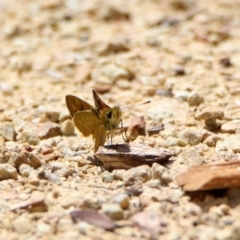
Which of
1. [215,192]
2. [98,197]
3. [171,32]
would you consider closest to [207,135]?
[215,192]

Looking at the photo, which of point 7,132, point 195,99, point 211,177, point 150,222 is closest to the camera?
point 150,222

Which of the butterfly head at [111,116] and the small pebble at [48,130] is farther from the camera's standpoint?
the small pebble at [48,130]

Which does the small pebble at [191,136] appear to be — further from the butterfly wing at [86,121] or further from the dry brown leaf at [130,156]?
the butterfly wing at [86,121]

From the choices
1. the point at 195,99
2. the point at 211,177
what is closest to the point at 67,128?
the point at 195,99

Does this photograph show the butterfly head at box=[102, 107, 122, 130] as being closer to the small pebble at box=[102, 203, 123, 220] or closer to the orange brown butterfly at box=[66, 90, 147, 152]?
the orange brown butterfly at box=[66, 90, 147, 152]

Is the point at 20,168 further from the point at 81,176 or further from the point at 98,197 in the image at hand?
the point at 98,197

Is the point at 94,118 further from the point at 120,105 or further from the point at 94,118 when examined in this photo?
the point at 120,105

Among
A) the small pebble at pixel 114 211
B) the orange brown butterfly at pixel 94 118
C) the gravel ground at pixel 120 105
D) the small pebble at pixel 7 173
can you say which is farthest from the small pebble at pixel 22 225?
the orange brown butterfly at pixel 94 118
